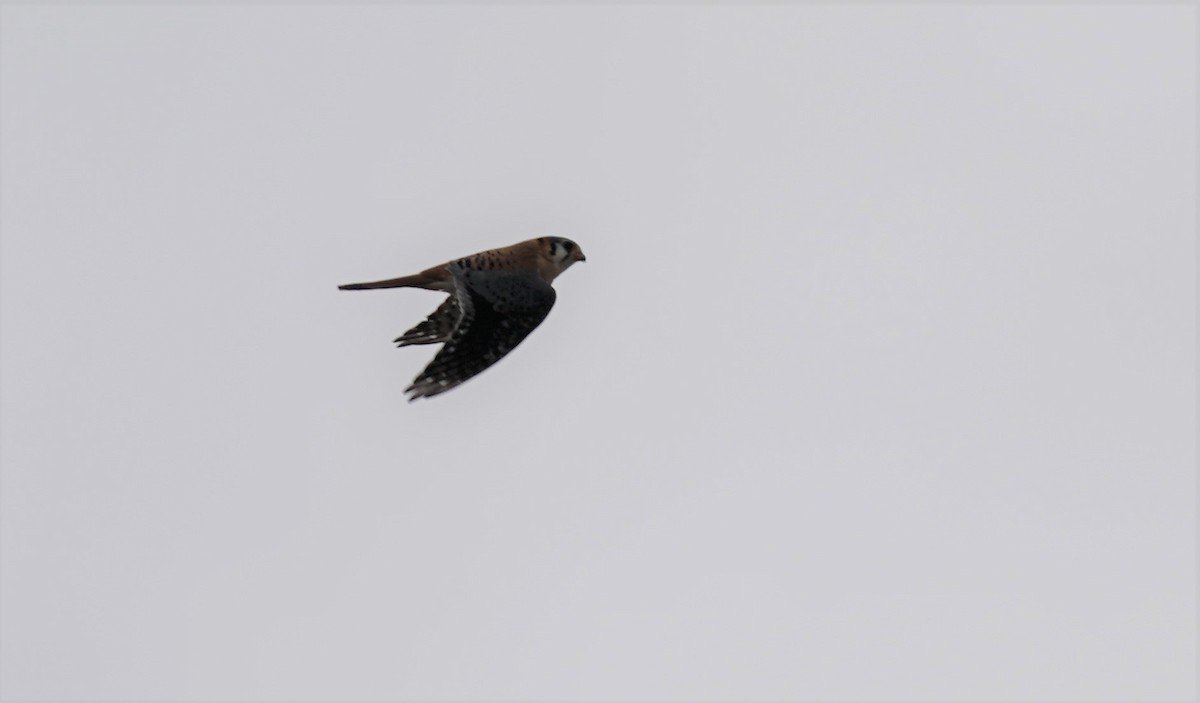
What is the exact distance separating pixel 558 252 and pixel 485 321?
198cm

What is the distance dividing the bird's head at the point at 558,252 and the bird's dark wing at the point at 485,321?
0.62 metres

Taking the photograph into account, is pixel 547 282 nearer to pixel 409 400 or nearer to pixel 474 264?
pixel 474 264

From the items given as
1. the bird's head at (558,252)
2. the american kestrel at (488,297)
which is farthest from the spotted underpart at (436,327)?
the bird's head at (558,252)

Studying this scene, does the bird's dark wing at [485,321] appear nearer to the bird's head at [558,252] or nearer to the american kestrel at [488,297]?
the american kestrel at [488,297]

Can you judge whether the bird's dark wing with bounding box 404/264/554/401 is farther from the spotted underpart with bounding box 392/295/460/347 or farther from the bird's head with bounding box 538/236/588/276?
the spotted underpart with bounding box 392/295/460/347

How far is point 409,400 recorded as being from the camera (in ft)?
56.7

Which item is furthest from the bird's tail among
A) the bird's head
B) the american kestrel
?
the bird's head

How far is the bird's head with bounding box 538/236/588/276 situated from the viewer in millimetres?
20078

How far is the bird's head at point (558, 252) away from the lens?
20078mm

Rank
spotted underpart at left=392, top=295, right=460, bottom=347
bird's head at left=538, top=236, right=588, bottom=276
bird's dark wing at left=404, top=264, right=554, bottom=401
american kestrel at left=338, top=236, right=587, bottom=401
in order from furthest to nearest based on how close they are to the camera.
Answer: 1. spotted underpart at left=392, top=295, right=460, bottom=347
2. bird's head at left=538, top=236, right=588, bottom=276
3. american kestrel at left=338, top=236, right=587, bottom=401
4. bird's dark wing at left=404, top=264, right=554, bottom=401

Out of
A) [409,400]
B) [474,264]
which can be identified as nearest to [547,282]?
[474,264]

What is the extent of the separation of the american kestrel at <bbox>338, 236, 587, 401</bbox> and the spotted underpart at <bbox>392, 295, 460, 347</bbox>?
51cm

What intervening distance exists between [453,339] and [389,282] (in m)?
1.47

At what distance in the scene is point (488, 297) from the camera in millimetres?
18844
